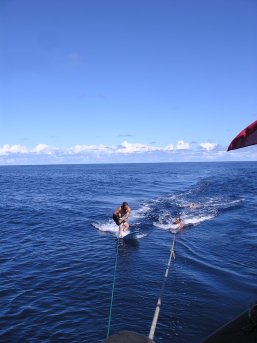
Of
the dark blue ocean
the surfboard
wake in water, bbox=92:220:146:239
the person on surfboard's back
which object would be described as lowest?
the dark blue ocean

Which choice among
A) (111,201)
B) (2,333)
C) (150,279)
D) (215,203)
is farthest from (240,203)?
(2,333)

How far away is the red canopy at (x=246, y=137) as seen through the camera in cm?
495

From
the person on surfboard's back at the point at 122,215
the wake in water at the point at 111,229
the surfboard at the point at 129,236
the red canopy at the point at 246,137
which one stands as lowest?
the wake in water at the point at 111,229

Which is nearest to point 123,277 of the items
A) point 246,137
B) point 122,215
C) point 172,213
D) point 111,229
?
point 122,215

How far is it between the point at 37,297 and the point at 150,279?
3840 mm

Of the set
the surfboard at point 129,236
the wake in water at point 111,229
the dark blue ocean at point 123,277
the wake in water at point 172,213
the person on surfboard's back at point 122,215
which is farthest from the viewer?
the wake in water at point 172,213

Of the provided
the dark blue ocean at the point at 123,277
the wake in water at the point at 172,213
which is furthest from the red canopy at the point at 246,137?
the wake in water at the point at 172,213

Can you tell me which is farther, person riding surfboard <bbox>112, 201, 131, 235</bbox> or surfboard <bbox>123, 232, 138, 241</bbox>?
Answer: person riding surfboard <bbox>112, 201, 131, 235</bbox>

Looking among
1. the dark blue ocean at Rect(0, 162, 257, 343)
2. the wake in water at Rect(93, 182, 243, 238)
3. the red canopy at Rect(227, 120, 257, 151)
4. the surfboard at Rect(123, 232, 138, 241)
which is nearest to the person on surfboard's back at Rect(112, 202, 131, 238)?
the surfboard at Rect(123, 232, 138, 241)

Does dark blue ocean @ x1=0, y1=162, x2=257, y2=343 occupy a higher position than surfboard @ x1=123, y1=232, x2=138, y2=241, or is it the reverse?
surfboard @ x1=123, y1=232, x2=138, y2=241

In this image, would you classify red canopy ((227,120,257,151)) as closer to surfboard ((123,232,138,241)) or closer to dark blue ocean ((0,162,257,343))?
dark blue ocean ((0,162,257,343))

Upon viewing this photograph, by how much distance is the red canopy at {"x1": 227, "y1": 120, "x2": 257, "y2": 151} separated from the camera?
495 cm

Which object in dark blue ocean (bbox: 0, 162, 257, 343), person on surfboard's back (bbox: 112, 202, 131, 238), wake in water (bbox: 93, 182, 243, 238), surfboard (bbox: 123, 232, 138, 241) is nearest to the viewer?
dark blue ocean (bbox: 0, 162, 257, 343)

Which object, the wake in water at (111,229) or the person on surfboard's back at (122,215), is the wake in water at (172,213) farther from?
the person on surfboard's back at (122,215)
